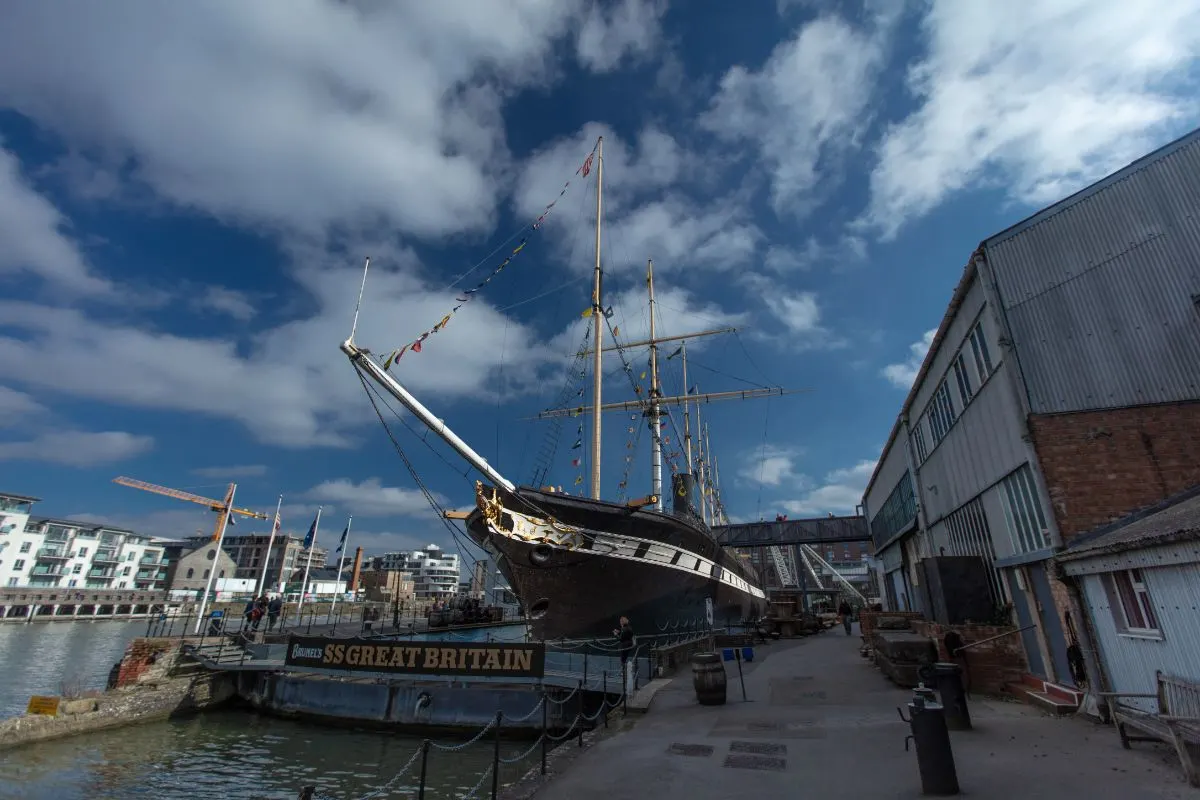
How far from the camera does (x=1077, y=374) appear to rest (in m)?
9.41

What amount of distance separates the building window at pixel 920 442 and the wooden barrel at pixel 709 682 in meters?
11.1

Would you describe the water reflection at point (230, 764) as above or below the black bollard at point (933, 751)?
below

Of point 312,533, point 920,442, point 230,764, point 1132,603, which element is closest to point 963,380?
point 920,442

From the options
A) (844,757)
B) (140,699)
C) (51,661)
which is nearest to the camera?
(844,757)

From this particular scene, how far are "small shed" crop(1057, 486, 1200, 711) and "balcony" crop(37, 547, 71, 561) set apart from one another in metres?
106

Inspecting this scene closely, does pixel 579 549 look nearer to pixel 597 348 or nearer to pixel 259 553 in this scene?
pixel 597 348

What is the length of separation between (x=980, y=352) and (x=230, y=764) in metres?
18.3

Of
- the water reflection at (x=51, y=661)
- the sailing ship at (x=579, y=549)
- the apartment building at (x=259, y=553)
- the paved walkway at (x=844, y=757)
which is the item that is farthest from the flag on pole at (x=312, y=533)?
the apartment building at (x=259, y=553)

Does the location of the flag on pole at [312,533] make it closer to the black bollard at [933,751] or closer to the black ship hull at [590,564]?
the black ship hull at [590,564]

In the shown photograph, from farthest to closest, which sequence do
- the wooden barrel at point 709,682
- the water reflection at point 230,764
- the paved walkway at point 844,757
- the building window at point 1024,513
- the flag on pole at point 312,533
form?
the flag on pole at point 312,533, the wooden barrel at point 709,682, the water reflection at point 230,764, the building window at point 1024,513, the paved walkway at point 844,757

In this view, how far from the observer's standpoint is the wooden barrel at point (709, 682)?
10.4 metres

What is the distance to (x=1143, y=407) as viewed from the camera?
884 cm

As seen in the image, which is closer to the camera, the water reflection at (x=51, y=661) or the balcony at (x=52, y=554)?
the water reflection at (x=51, y=661)

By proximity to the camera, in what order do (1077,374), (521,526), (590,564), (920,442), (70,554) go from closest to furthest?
1. (1077,374)
2. (920,442)
3. (521,526)
4. (590,564)
5. (70,554)
